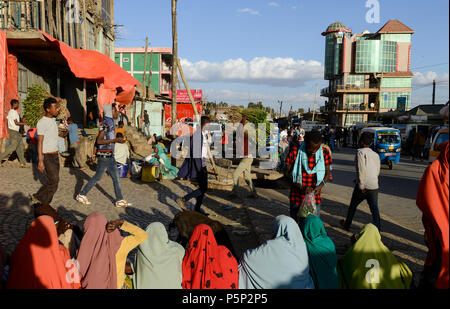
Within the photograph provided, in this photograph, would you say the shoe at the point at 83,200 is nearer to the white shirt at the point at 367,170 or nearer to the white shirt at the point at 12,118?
the white shirt at the point at 12,118

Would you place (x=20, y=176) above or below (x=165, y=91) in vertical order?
below

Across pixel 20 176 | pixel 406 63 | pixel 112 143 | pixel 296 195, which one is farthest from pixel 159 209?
pixel 406 63

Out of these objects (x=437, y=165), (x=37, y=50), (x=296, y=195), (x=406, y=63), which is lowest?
(x=296, y=195)

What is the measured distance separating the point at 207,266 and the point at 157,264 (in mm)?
418

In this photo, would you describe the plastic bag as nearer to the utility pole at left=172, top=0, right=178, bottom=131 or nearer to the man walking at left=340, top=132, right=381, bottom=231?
the man walking at left=340, top=132, right=381, bottom=231

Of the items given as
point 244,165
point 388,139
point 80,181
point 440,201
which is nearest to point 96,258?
point 440,201

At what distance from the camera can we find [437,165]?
2.48 metres

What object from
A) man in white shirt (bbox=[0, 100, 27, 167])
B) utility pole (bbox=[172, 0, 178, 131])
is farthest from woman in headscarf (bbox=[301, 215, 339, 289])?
utility pole (bbox=[172, 0, 178, 131])

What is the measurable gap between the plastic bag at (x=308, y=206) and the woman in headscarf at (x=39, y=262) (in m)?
2.95

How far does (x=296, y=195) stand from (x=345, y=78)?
71.1 m

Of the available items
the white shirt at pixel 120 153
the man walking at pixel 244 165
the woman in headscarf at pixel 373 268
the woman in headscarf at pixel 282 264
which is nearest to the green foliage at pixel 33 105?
the white shirt at pixel 120 153

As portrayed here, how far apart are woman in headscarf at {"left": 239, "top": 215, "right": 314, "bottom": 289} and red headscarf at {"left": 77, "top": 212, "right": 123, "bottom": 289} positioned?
1164 mm
